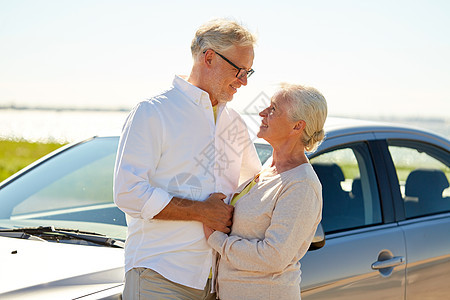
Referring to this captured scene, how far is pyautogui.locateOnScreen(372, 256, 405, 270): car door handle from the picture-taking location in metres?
3.30

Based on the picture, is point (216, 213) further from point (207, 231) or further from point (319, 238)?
point (319, 238)

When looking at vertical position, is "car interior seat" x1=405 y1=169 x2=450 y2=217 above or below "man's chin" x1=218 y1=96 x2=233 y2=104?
below

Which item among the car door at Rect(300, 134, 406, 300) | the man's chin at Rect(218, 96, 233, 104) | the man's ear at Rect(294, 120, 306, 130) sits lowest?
the car door at Rect(300, 134, 406, 300)

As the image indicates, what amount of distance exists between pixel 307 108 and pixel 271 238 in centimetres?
57

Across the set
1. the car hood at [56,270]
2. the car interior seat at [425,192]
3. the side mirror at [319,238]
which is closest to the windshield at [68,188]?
the car hood at [56,270]

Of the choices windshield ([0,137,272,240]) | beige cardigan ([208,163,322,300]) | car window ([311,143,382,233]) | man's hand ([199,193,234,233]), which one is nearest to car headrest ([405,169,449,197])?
car window ([311,143,382,233])

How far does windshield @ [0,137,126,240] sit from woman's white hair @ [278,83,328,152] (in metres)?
1.18

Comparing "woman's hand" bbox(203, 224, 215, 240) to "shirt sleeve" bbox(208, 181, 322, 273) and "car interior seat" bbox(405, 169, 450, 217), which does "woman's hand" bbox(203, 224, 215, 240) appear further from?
"car interior seat" bbox(405, 169, 450, 217)

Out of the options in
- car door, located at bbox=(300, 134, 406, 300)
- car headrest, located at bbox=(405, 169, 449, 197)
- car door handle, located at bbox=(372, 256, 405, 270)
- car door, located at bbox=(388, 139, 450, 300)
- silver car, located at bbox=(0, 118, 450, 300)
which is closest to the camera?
silver car, located at bbox=(0, 118, 450, 300)

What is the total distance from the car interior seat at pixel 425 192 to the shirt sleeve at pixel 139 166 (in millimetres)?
1910

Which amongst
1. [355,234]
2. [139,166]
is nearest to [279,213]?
[139,166]

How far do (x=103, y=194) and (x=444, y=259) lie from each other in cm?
204

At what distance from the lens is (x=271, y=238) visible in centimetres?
242

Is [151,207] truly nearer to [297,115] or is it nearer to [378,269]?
[297,115]
